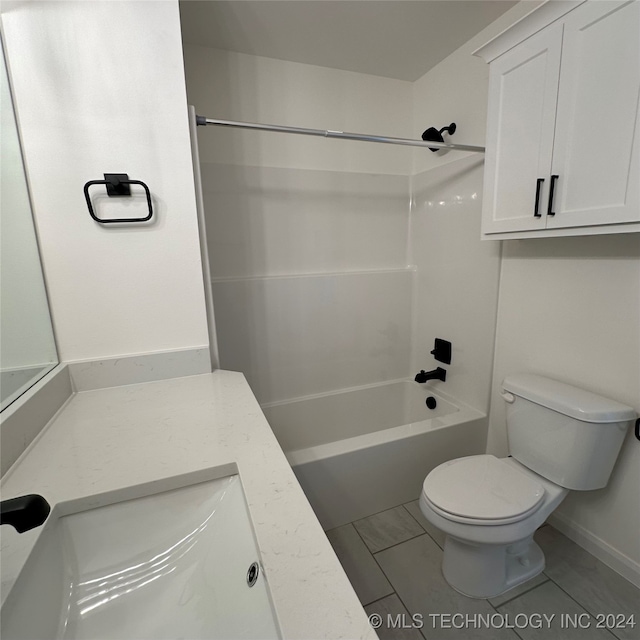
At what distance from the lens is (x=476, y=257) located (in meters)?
1.87

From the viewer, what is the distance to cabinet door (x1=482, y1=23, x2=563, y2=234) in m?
1.18

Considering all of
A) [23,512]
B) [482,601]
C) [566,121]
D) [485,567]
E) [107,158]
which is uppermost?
[566,121]

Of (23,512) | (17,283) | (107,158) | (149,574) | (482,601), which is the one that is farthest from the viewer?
(482,601)

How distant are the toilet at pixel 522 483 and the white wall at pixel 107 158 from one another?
1.21 meters

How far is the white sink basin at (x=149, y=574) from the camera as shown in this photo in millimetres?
501

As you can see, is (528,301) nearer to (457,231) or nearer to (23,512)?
(457,231)

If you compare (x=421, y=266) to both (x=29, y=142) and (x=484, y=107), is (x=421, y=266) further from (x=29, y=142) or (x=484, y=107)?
(x=29, y=142)

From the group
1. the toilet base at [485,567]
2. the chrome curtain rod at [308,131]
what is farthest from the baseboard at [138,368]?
the toilet base at [485,567]

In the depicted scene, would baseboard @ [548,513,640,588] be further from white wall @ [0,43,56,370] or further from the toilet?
white wall @ [0,43,56,370]

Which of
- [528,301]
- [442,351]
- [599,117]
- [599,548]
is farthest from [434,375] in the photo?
[599,117]

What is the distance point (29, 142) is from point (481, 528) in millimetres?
1913

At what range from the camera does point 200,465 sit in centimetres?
71

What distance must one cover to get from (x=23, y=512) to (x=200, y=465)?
0.33 m

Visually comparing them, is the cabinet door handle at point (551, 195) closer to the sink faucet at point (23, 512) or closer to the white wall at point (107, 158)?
the white wall at point (107, 158)
